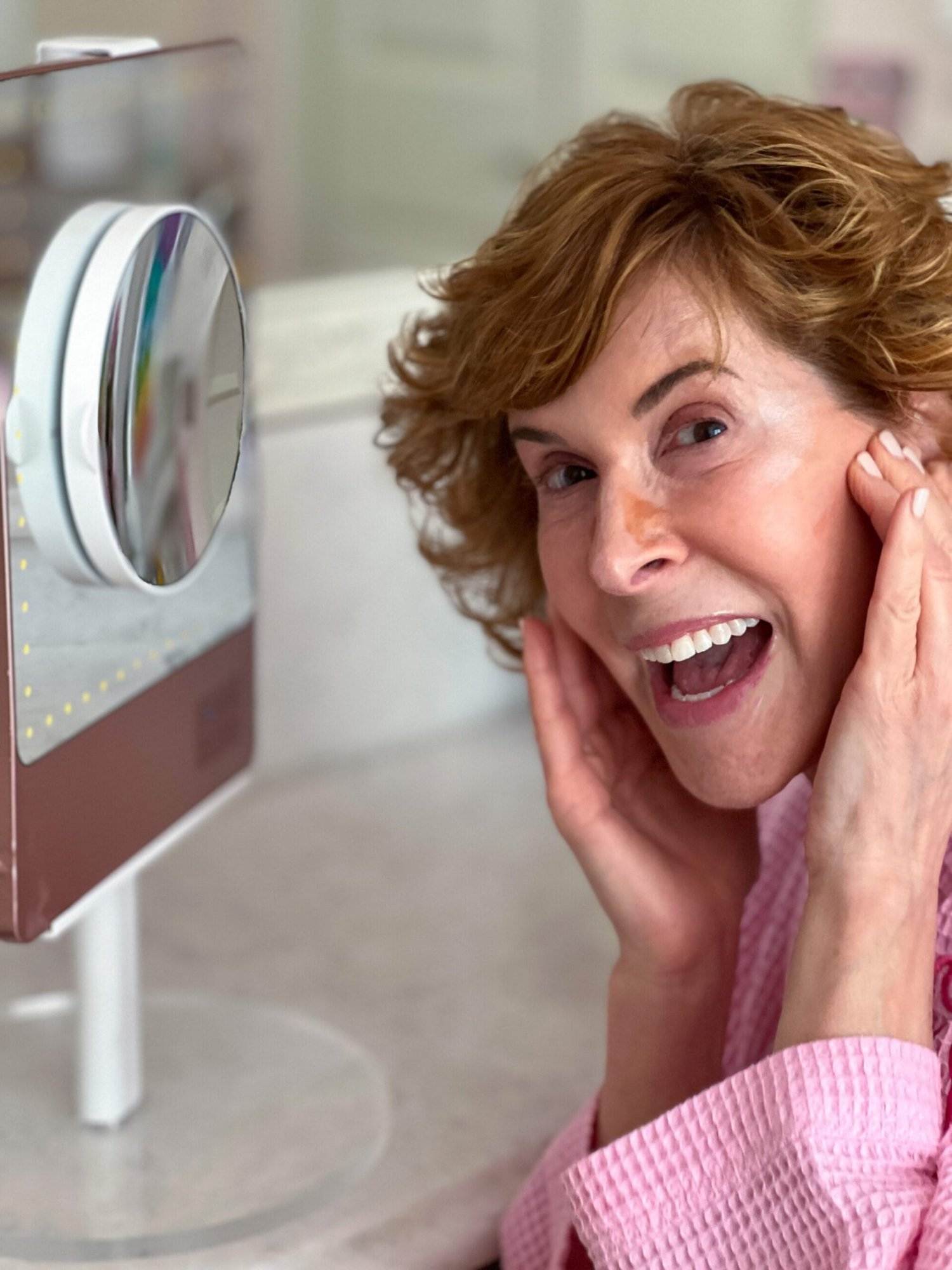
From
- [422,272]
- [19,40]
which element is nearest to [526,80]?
[19,40]

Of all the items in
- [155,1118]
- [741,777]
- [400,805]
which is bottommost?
[400,805]

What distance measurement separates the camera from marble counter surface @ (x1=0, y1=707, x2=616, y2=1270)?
1.02 meters

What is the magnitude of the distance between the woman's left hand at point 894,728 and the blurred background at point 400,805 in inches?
12.8

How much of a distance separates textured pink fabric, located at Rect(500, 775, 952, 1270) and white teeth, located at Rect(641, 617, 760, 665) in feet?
0.68

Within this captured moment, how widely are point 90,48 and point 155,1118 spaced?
2.10ft

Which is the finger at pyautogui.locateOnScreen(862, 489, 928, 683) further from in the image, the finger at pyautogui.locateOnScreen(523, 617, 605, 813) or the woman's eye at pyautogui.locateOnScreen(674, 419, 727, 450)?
the finger at pyautogui.locateOnScreen(523, 617, 605, 813)

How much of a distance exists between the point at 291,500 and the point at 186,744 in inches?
22.3

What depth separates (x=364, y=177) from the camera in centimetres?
328

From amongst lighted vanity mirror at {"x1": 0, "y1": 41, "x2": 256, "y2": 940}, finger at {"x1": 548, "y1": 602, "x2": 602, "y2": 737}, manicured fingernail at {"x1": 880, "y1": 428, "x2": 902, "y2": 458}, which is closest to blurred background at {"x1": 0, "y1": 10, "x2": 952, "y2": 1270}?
lighted vanity mirror at {"x1": 0, "y1": 41, "x2": 256, "y2": 940}

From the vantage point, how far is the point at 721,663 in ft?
3.10

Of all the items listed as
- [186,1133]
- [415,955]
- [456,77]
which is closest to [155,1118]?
[186,1133]

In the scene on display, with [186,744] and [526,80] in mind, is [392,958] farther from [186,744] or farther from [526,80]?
[526,80]

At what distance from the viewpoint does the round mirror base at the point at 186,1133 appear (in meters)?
0.98

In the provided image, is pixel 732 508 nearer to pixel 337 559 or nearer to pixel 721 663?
pixel 721 663
